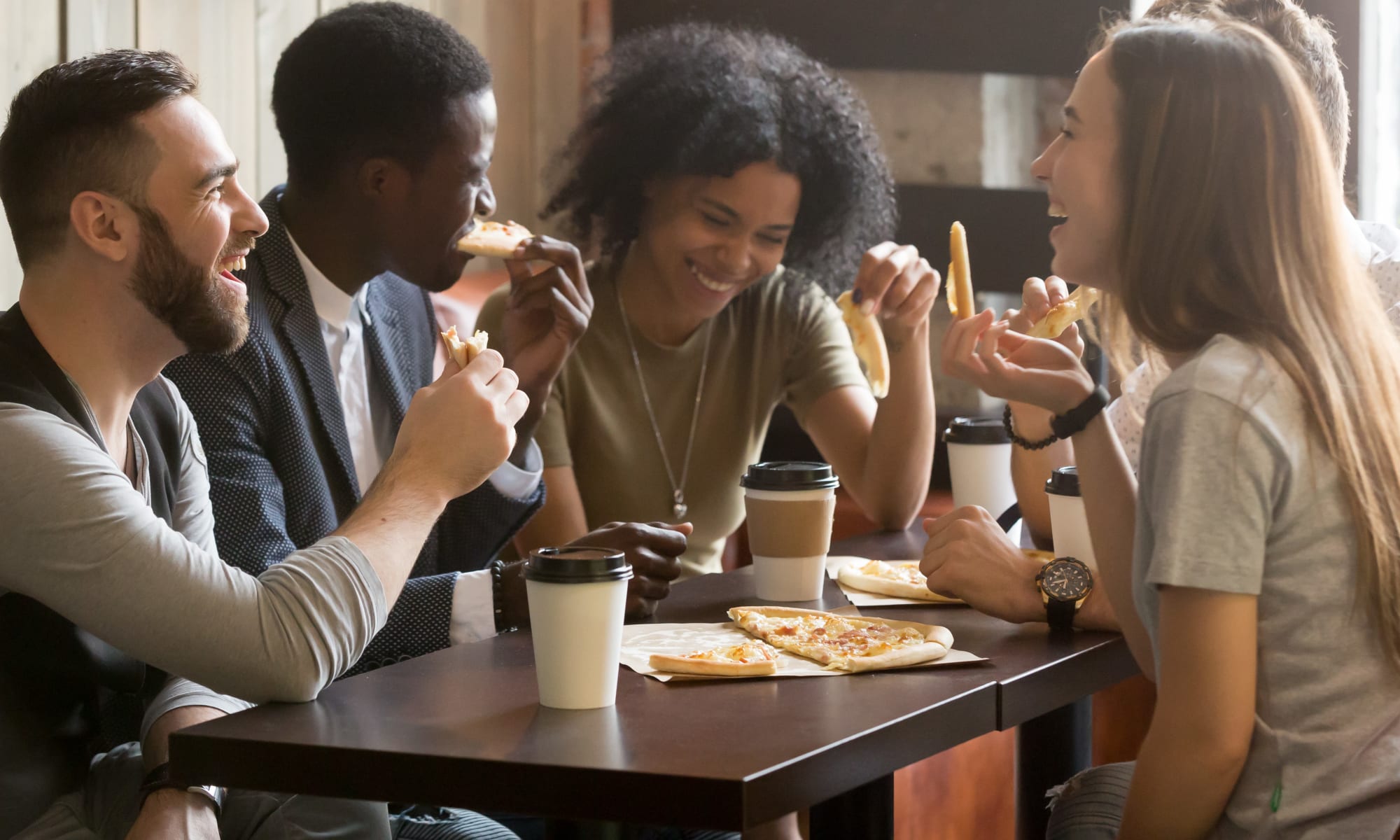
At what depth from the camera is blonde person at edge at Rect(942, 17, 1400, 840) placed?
1184 mm

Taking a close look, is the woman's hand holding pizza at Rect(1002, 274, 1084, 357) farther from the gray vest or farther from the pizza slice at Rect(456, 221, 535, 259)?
the gray vest

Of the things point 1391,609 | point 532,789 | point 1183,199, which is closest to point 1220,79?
point 1183,199

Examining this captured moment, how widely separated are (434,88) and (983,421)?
1.05 m

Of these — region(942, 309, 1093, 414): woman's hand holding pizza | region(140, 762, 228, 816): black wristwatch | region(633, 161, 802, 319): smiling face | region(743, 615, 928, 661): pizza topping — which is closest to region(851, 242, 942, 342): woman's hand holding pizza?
region(633, 161, 802, 319): smiling face

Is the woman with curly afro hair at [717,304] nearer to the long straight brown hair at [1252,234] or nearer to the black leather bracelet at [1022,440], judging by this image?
the black leather bracelet at [1022,440]

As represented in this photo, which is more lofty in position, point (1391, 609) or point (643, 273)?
point (643, 273)

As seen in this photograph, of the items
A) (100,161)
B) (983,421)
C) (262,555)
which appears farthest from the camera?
(983,421)

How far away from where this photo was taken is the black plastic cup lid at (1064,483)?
1.80m

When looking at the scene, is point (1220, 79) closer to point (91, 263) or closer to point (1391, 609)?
point (1391, 609)

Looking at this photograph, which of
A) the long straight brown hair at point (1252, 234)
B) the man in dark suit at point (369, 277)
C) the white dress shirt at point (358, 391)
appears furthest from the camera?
the white dress shirt at point (358, 391)

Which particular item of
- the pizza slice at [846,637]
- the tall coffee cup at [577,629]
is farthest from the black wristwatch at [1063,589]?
the tall coffee cup at [577,629]

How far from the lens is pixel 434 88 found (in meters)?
2.21

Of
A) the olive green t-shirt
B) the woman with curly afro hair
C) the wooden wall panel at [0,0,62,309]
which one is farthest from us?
→ the olive green t-shirt

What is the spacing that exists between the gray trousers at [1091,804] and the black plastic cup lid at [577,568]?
2.01 ft
